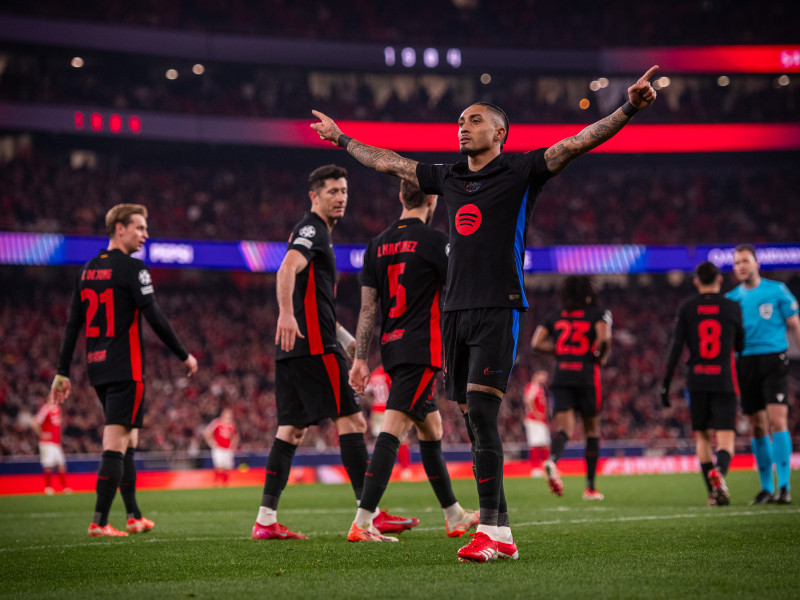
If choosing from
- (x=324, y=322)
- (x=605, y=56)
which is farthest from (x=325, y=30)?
(x=324, y=322)

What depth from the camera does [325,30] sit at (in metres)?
36.9

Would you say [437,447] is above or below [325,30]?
below

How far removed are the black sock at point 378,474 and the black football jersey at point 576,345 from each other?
195 inches

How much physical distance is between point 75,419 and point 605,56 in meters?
24.5

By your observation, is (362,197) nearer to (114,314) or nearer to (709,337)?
(709,337)

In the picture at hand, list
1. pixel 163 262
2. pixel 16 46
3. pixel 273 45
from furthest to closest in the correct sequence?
pixel 273 45
pixel 16 46
pixel 163 262

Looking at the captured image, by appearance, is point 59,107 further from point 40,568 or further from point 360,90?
point 40,568

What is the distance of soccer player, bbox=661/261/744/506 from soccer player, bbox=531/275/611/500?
1.36 metres

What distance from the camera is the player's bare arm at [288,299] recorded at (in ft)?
18.7

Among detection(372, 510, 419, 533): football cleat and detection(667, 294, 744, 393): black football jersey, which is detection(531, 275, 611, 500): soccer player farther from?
detection(372, 510, 419, 533): football cleat

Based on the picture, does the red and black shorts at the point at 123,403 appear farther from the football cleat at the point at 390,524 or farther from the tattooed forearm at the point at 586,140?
the tattooed forearm at the point at 586,140

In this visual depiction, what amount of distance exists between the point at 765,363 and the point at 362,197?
2749 centimetres

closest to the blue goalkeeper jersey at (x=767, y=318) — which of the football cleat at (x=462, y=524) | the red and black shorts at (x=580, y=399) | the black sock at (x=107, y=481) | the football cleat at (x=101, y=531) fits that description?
the red and black shorts at (x=580, y=399)

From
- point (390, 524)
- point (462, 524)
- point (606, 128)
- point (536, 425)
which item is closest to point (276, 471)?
point (390, 524)
